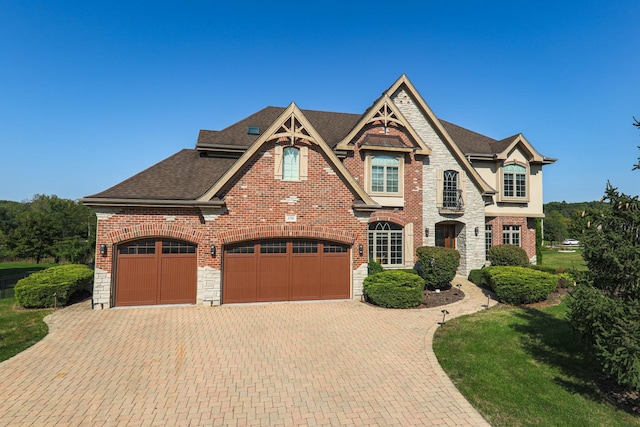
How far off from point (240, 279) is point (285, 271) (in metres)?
1.91

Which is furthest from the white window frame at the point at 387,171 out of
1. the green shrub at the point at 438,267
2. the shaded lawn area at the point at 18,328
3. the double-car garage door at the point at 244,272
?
the shaded lawn area at the point at 18,328

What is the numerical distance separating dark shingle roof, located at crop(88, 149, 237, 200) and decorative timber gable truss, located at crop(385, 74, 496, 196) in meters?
11.1

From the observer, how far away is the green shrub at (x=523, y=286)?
1292 cm

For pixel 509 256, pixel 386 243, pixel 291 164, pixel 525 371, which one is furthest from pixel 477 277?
pixel 291 164

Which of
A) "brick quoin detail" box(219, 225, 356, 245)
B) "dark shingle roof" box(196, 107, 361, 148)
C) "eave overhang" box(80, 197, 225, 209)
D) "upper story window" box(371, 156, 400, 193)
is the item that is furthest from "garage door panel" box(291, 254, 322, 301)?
"dark shingle roof" box(196, 107, 361, 148)

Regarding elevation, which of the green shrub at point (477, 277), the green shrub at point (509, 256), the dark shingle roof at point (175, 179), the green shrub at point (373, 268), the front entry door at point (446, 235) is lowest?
the green shrub at point (477, 277)

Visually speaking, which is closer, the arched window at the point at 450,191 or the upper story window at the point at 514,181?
the arched window at the point at 450,191

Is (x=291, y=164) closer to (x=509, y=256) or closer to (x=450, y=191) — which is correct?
(x=450, y=191)

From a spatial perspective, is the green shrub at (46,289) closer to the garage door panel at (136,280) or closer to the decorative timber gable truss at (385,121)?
the garage door panel at (136,280)

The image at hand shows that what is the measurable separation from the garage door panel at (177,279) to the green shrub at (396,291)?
7.42 metres

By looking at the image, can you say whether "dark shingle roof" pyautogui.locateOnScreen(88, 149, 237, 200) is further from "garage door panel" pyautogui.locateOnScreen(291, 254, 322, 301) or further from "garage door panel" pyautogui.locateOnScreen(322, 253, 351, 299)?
"garage door panel" pyautogui.locateOnScreen(322, 253, 351, 299)

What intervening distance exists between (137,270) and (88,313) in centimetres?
212

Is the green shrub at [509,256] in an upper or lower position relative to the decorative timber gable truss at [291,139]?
lower

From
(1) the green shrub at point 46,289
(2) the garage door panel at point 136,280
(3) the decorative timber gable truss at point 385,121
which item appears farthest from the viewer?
(3) the decorative timber gable truss at point 385,121
